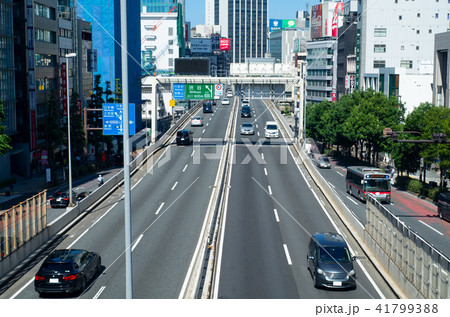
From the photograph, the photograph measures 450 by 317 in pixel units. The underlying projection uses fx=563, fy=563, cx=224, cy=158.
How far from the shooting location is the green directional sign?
7481cm

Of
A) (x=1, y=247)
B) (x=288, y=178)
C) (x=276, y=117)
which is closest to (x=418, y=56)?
(x=276, y=117)

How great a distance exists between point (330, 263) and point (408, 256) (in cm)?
363

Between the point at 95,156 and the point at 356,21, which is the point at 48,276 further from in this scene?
the point at 356,21

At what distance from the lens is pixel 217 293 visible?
25.9m

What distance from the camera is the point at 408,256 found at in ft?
83.1

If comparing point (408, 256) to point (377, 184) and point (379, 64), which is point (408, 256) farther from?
point (379, 64)

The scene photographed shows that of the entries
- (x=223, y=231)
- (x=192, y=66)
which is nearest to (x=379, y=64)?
(x=192, y=66)

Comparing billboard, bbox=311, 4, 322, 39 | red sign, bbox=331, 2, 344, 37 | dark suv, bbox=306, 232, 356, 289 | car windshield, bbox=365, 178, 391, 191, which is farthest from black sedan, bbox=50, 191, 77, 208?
billboard, bbox=311, 4, 322, 39

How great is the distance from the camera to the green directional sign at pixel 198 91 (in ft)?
245

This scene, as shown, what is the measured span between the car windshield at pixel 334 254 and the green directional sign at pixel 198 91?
1928 inches

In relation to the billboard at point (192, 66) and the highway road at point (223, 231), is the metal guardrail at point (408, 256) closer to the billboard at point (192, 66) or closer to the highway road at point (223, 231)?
the highway road at point (223, 231)

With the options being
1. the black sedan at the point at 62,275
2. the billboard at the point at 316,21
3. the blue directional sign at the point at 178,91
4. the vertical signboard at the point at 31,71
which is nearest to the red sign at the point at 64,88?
the vertical signboard at the point at 31,71

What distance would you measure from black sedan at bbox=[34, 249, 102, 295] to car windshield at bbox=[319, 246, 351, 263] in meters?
11.4

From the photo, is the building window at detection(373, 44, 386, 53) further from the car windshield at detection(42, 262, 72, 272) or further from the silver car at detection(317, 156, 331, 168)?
the car windshield at detection(42, 262, 72, 272)
